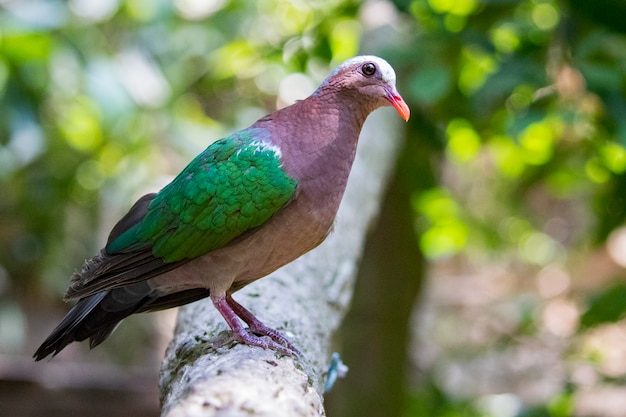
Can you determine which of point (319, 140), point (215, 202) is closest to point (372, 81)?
point (319, 140)

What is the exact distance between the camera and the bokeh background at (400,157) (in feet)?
10.3

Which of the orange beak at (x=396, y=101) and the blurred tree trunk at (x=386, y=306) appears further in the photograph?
the blurred tree trunk at (x=386, y=306)

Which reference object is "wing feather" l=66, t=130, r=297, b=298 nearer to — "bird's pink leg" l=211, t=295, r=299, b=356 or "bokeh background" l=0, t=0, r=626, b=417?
"bird's pink leg" l=211, t=295, r=299, b=356

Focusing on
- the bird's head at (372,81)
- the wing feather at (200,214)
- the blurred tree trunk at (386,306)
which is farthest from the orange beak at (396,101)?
the blurred tree trunk at (386,306)

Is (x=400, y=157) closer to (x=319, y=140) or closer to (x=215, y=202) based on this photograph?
(x=319, y=140)

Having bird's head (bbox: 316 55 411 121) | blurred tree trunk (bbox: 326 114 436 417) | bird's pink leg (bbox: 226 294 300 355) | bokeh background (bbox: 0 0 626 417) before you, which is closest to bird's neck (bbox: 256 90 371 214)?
bird's head (bbox: 316 55 411 121)

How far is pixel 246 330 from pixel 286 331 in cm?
14

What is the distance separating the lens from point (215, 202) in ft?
6.77

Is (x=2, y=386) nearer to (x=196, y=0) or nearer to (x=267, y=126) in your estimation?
(x=267, y=126)

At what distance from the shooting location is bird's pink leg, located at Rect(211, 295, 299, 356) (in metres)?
1.94

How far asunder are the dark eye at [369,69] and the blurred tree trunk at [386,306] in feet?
5.86

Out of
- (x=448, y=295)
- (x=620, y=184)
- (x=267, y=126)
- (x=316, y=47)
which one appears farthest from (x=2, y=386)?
(x=448, y=295)

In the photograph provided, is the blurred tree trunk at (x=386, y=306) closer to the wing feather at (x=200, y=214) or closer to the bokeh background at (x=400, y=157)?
the bokeh background at (x=400, y=157)

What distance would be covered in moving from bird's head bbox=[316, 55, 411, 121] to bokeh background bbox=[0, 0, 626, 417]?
65cm
